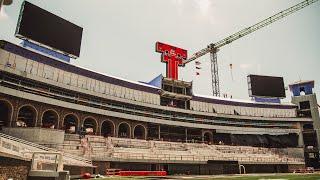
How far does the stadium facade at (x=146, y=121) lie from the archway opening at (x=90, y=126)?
0.65ft

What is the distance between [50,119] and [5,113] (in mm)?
8374

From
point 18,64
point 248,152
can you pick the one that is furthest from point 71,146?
point 248,152

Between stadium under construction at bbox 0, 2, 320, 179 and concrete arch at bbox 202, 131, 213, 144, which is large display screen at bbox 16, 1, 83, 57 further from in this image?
concrete arch at bbox 202, 131, 213, 144

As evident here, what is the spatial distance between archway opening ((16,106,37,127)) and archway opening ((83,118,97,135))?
1058 cm

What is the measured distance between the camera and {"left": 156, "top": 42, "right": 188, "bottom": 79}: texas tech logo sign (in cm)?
7288

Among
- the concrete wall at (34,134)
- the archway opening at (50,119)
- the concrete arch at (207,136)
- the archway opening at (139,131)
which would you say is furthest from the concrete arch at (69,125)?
the concrete arch at (207,136)

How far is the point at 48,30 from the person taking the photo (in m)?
50.5

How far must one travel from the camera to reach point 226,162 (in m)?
52.9

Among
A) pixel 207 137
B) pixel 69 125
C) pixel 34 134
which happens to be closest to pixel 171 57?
pixel 207 137

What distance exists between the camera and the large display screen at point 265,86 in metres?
83.1

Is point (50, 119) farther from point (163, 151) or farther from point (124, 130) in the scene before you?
point (163, 151)

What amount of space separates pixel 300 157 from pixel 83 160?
2346 inches

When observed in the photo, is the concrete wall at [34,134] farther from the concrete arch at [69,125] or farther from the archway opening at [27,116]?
the concrete arch at [69,125]

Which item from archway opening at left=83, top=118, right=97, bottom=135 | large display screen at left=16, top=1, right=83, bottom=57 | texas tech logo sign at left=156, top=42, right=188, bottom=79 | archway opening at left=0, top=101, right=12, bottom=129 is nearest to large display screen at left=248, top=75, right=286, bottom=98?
texas tech logo sign at left=156, top=42, right=188, bottom=79
